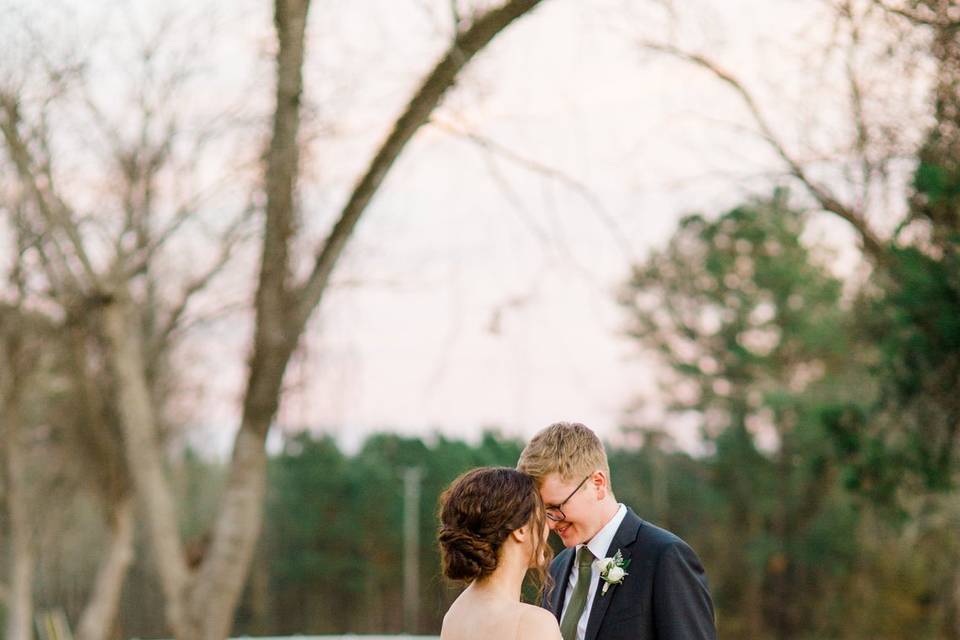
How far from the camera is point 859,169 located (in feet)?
34.5

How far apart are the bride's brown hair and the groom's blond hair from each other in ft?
0.38

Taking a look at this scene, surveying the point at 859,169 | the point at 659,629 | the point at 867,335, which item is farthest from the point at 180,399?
Result: the point at 659,629

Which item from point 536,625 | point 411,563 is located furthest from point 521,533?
point 411,563

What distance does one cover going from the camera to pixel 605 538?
11.8 feet

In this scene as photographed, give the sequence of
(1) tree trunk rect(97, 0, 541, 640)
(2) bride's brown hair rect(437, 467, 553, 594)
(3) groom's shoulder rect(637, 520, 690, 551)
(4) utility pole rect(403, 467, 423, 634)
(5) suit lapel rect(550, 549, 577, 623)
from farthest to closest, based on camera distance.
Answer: (4) utility pole rect(403, 467, 423, 634) → (1) tree trunk rect(97, 0, 541, 640) → (5) suit lapel rect(550, 549, 577, 623) → (3) groom's shoulder rect(637, 520, 690, 551) → (2) bride's brown hair rect(437, 467, 553, 594)

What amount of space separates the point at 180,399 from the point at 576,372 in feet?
58.2

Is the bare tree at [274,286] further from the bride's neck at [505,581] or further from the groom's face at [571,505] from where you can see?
the bride's neck at [505,581]

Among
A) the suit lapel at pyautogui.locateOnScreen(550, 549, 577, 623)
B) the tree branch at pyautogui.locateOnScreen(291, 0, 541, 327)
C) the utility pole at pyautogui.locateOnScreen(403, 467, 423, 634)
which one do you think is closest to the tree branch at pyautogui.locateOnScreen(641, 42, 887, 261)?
the tree branch at pyautogui.locateOnScreen(291, 0, 541, 327)

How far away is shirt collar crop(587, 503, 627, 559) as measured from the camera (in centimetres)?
360

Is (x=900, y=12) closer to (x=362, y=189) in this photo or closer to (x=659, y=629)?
(x=362, y=189)

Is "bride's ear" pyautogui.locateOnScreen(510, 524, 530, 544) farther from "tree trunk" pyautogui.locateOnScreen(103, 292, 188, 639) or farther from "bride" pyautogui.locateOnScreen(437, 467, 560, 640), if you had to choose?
"tree trunk" pyautogui.locateOnScreen(103, 292, 188, 639)

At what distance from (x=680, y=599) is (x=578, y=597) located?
0.36m

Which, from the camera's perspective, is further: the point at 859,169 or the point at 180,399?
the point at 180,399

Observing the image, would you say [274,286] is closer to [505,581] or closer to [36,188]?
[36,188]
